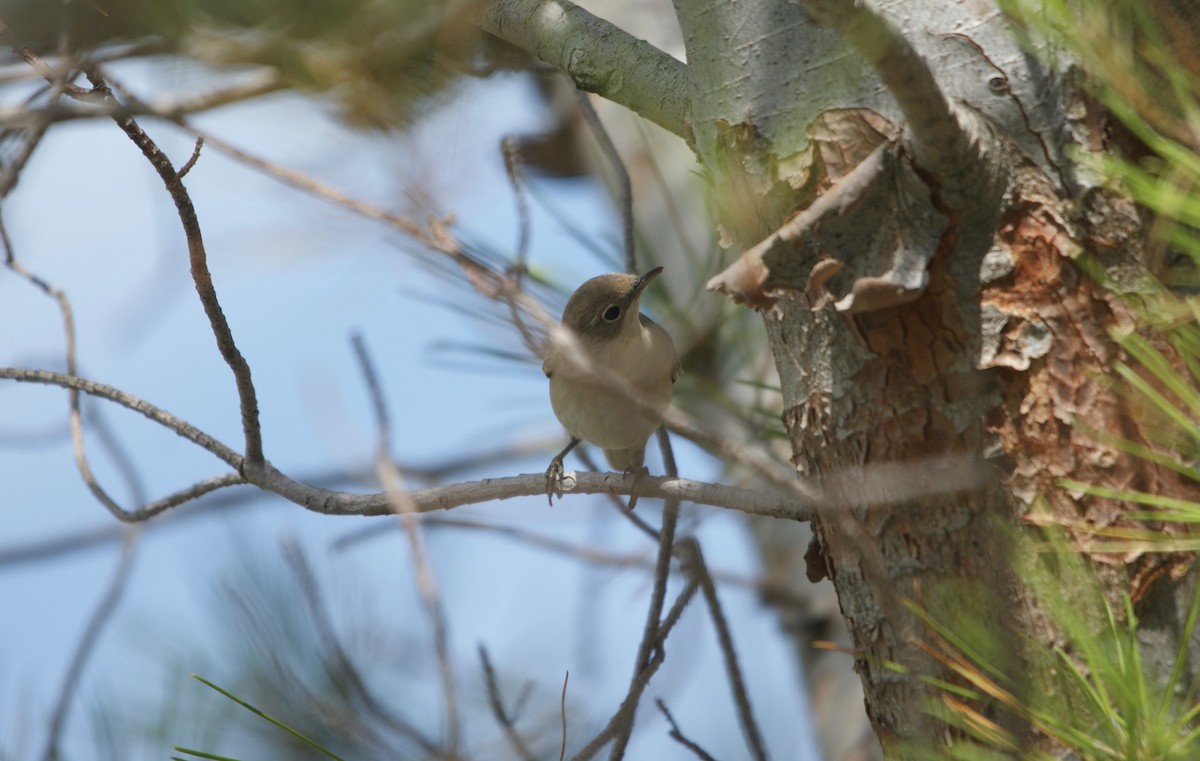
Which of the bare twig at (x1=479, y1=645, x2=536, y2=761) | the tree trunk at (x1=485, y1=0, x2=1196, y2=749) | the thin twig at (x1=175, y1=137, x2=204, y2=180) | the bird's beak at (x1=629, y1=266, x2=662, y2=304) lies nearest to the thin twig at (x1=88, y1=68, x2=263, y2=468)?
the thin twig at (x1=175, y1=137, x2=204, y2=180)

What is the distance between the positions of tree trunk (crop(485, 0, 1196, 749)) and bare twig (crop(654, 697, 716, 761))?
520 millimetres

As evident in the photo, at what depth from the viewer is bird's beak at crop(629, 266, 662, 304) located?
3.52 metres

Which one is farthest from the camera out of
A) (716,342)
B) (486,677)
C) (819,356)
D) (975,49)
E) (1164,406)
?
(716,342)

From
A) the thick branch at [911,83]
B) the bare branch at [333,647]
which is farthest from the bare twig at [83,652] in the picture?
the thick branch at [911,83]

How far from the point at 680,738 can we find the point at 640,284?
1.68 meters

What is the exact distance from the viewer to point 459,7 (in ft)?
6.93

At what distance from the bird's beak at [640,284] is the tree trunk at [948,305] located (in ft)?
4.93

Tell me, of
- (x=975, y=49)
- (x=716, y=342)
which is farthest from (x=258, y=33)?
(x=716, y=342)

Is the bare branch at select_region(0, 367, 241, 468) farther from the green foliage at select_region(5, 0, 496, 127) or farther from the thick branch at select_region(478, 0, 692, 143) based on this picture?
the thick branch at select_region(478, 0, 692, 143)

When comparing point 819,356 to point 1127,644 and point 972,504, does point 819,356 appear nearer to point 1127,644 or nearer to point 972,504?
point 972,504

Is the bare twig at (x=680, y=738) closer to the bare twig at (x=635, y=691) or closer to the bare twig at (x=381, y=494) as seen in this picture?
the bare twig at (x=635, y=691)

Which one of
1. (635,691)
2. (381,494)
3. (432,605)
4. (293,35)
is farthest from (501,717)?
(293,35)

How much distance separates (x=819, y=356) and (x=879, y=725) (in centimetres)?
75

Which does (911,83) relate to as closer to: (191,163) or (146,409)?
(191,163)
